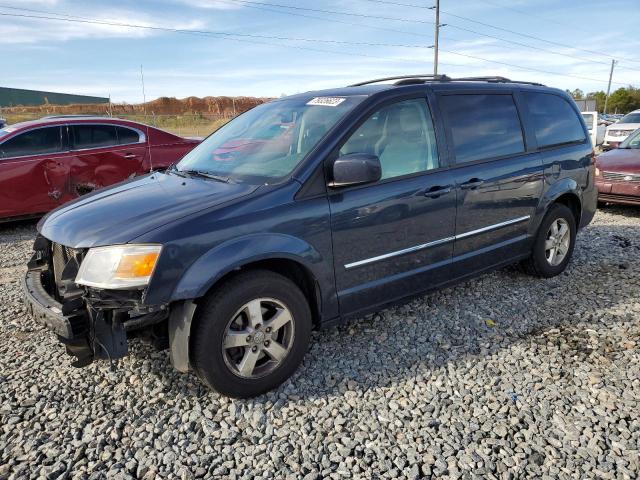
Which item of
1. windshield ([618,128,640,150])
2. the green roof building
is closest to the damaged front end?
windshield ([618,128,640,150])

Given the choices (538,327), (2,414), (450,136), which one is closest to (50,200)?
(2,414)

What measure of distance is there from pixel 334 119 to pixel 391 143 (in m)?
0.46

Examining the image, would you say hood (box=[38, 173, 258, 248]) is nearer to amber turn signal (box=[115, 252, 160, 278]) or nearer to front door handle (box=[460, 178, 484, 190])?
amber turn signal (box=[115, 252, 160, 278])

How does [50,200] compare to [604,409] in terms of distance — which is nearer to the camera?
[604,409]

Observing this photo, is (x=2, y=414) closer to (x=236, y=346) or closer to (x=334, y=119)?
(x=236, y=346)

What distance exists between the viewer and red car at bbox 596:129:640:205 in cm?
733

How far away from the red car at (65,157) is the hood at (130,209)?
162 inches

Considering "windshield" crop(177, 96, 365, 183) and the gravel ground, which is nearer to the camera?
the gravel ground

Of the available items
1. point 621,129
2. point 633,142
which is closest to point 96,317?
point 633,142

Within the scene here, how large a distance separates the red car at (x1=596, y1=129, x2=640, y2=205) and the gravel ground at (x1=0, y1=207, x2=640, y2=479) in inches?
164

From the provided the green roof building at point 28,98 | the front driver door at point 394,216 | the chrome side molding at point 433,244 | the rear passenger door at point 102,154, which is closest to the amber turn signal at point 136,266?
the front driver door at point 394,216

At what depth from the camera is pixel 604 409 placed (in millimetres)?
2746

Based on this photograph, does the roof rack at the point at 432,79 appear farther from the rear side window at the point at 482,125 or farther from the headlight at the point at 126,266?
the headlight at the point at 126,266

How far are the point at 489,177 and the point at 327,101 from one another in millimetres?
1470
